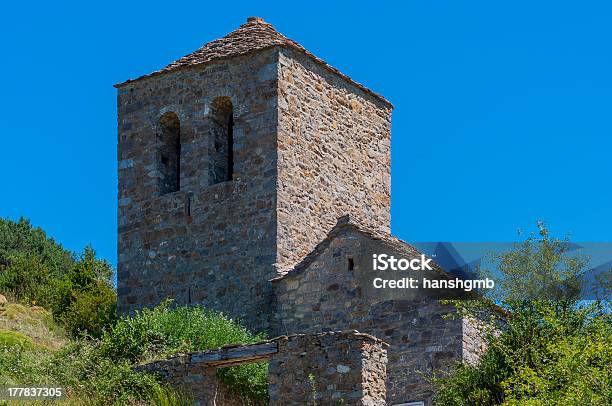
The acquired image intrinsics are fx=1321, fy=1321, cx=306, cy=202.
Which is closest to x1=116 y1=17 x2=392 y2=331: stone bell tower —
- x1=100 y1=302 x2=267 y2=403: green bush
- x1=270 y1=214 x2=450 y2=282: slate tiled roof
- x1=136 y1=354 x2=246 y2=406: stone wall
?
x1=270 y1=214 x2=450 y2=282: slate tiled roof

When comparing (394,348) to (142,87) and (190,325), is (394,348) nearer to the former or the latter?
(190,325)

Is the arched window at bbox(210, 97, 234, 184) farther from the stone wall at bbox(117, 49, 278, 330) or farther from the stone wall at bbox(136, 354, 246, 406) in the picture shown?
the stone wall at bbox(136, 354, 246, 406)

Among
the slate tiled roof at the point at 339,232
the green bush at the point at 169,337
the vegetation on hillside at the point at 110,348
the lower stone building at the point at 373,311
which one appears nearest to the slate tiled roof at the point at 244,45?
the slate tiled roof at the point at 339,232

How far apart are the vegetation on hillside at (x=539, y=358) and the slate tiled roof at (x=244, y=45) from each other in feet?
23.4

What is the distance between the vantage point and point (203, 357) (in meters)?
23.1

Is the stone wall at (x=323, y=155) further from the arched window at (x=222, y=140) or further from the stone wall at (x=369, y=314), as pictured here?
the arched window at (x=222, y=140)

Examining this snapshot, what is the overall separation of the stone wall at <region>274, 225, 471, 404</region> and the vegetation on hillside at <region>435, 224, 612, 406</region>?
2.78 feet

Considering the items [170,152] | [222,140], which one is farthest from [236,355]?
[170,152]

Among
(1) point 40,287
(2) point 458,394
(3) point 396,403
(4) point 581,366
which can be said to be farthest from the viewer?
(1) point 40,287

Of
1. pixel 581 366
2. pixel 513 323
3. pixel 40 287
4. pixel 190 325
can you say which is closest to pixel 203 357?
pixel 190 325

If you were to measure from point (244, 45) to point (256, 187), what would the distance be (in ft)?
11.4

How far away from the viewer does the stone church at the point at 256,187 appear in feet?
88.2

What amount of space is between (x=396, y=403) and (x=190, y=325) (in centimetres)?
450

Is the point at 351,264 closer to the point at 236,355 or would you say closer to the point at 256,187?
the point at 256,187
